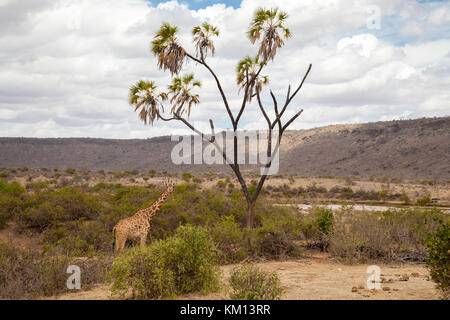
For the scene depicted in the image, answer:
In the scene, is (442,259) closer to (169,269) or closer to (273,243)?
(169,269)

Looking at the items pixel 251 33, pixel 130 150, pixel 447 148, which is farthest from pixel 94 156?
pixel 251 33

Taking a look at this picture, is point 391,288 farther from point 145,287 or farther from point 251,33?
point 251,33

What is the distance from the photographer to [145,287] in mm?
7359

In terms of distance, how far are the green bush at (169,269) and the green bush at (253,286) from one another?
30.1 inches

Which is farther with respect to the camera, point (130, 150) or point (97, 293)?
point (130, 150)

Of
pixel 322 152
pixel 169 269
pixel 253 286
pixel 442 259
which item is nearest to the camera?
pixel 253 286

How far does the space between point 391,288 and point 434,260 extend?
1.34 metres

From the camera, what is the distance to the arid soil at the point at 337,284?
7.43 m

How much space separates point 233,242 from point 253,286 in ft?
16.8

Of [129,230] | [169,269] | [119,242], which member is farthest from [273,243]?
[169,269]

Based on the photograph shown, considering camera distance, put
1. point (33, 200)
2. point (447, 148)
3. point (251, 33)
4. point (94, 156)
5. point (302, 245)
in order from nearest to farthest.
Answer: point (302, 245) → point (251, 33) → point (33, 200) → point (447, 148) → point (94, 156)

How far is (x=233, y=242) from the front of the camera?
1195 centimetres

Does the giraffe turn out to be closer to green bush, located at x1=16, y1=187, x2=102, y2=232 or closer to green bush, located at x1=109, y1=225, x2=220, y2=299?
green bush, located at x1=109, y1=225, x2=220, y2=299

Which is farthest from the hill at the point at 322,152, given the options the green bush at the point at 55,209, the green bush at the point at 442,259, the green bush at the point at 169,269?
the green bush at the point at 169,269
